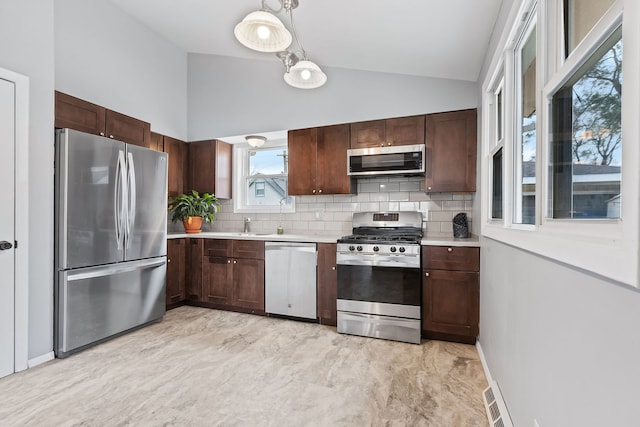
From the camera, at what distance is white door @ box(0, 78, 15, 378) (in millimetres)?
2266

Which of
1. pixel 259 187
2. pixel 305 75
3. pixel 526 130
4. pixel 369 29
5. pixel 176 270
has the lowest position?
pixel 176 270

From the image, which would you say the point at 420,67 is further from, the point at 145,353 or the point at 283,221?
the point at 145,353

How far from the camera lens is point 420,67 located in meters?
3.23

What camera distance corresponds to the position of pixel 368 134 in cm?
353

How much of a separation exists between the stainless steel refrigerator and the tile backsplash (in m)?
1.34

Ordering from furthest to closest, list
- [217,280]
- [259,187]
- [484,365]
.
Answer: [259,187] < [217,280] < [484,365]

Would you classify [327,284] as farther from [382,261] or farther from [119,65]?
[119,65]

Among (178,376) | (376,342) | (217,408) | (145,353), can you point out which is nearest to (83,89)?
(145,353)

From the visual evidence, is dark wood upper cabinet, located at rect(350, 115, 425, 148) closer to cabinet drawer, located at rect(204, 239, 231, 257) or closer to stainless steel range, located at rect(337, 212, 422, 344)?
stainless steel range, located at rect(337, 212, 422, 344)

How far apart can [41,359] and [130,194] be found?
1.46m

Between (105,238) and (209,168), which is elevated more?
(209,168)

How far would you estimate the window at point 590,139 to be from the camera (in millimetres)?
867

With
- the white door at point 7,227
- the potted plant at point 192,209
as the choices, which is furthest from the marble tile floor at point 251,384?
the potted plant at point 192,209

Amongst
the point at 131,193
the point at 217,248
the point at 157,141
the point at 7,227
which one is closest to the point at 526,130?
the point at 131,193
